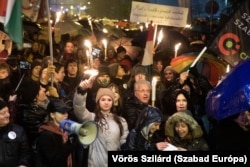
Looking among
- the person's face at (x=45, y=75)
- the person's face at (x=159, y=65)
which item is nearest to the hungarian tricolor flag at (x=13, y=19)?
the person's face at (x=45, y=75)

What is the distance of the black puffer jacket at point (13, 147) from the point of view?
5086 millimetres

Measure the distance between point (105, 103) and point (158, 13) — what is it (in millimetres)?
4344

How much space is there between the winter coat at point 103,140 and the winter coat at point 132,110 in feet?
1.49

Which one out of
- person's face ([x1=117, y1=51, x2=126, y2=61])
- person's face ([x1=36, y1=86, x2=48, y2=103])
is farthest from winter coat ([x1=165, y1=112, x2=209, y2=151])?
person's face ([x1=117, y1=51, x2=126, y2=61])

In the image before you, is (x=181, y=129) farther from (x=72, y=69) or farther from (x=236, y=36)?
(x=72, y=69)

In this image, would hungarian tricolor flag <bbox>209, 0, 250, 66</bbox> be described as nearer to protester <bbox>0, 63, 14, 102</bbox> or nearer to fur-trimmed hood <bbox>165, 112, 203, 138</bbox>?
fur-trimmed hood <bbox>165, 112, 203, 138</bbox>

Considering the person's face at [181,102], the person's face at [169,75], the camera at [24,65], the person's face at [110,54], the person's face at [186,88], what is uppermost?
the person's face at [110,54]

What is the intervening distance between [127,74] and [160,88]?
1223 millimetres

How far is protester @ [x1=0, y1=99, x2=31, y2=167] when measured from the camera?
509 centimetres

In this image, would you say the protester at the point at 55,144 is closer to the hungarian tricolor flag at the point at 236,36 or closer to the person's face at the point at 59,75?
the person's face at the point at 59,75

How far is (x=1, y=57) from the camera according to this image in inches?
273

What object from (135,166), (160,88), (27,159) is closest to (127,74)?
(160,88)

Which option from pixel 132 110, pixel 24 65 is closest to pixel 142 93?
pixel 132 110

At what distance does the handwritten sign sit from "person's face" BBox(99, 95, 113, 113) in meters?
4.18
